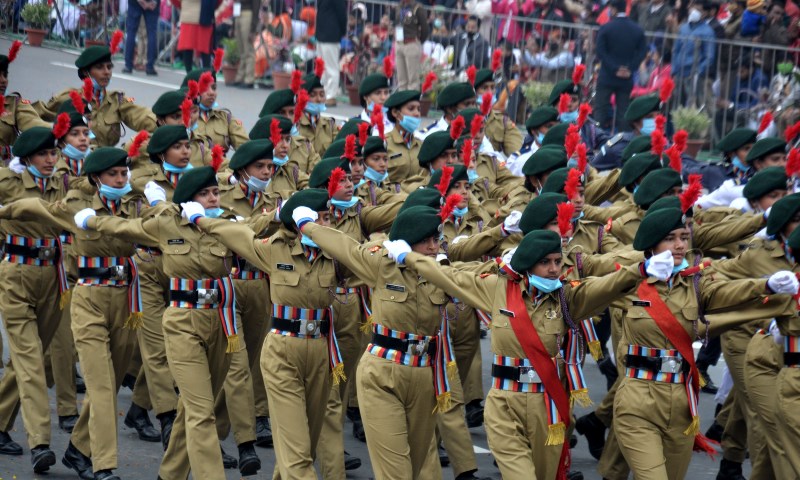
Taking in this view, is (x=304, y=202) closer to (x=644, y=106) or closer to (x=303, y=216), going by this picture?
(x=303, y=216)

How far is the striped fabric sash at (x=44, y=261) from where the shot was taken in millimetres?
10062

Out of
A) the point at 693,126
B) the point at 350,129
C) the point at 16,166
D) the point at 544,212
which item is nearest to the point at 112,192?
the point at 16,166

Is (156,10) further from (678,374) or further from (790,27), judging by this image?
(678,374)

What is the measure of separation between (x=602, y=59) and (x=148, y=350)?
8.65 m

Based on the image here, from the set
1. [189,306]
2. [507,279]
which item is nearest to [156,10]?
[189,306]

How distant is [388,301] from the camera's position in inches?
329

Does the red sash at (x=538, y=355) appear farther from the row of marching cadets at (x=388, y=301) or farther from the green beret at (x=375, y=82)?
the green beret at (x=375, y=82)

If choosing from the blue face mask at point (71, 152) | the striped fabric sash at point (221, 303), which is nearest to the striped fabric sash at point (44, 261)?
the blue face mask at point (71, 152)

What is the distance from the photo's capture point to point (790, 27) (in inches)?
671

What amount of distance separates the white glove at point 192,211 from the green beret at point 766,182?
12.7ft

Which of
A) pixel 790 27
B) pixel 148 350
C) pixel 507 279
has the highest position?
pixel 790 27

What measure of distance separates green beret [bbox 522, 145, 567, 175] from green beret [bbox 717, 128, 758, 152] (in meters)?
1.66

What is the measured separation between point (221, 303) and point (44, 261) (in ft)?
5.59

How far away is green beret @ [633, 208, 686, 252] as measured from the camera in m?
8.04
